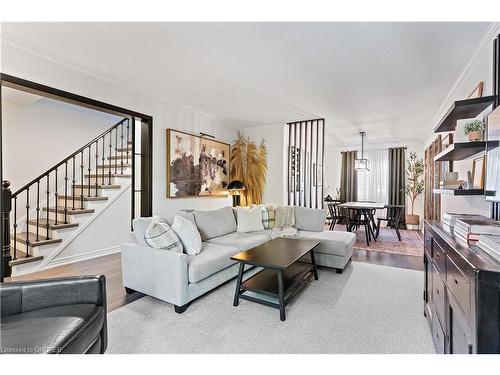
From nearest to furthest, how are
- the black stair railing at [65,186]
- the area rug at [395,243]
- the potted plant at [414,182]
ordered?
the black stair railing at [65,186]
the area rug at [395,243]
the potted plant at [414,182]

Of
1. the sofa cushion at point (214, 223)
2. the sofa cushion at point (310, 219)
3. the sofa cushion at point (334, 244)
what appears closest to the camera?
the sofa cushion at point (334, 244)

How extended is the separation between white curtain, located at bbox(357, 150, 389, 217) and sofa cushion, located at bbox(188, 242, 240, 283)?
6.22 m

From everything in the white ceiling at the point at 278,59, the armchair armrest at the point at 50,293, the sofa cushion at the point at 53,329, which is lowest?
the sofa cushion at the point at 53,329

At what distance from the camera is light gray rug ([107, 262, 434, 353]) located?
1724 millimetres

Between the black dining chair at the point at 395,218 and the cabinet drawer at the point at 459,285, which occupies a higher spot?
the cabinet drawer at the point at 459,285

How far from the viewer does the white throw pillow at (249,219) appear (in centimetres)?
386

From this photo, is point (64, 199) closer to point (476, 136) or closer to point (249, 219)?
point (249, 219)

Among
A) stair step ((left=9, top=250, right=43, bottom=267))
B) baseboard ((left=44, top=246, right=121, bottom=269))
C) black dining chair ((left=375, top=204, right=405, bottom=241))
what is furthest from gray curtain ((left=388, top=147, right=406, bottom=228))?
stair step ((left=9, top=250, right=43, bottom=267))

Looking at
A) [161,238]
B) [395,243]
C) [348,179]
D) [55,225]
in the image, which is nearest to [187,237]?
[161,238]

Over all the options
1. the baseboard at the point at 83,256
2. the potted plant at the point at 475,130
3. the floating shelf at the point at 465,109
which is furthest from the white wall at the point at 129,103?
the potted plant at the point at 475,130

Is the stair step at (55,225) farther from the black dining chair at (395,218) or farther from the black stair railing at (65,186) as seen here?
the black dining chair at (395,218)

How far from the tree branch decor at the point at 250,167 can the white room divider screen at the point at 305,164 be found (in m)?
0.59
